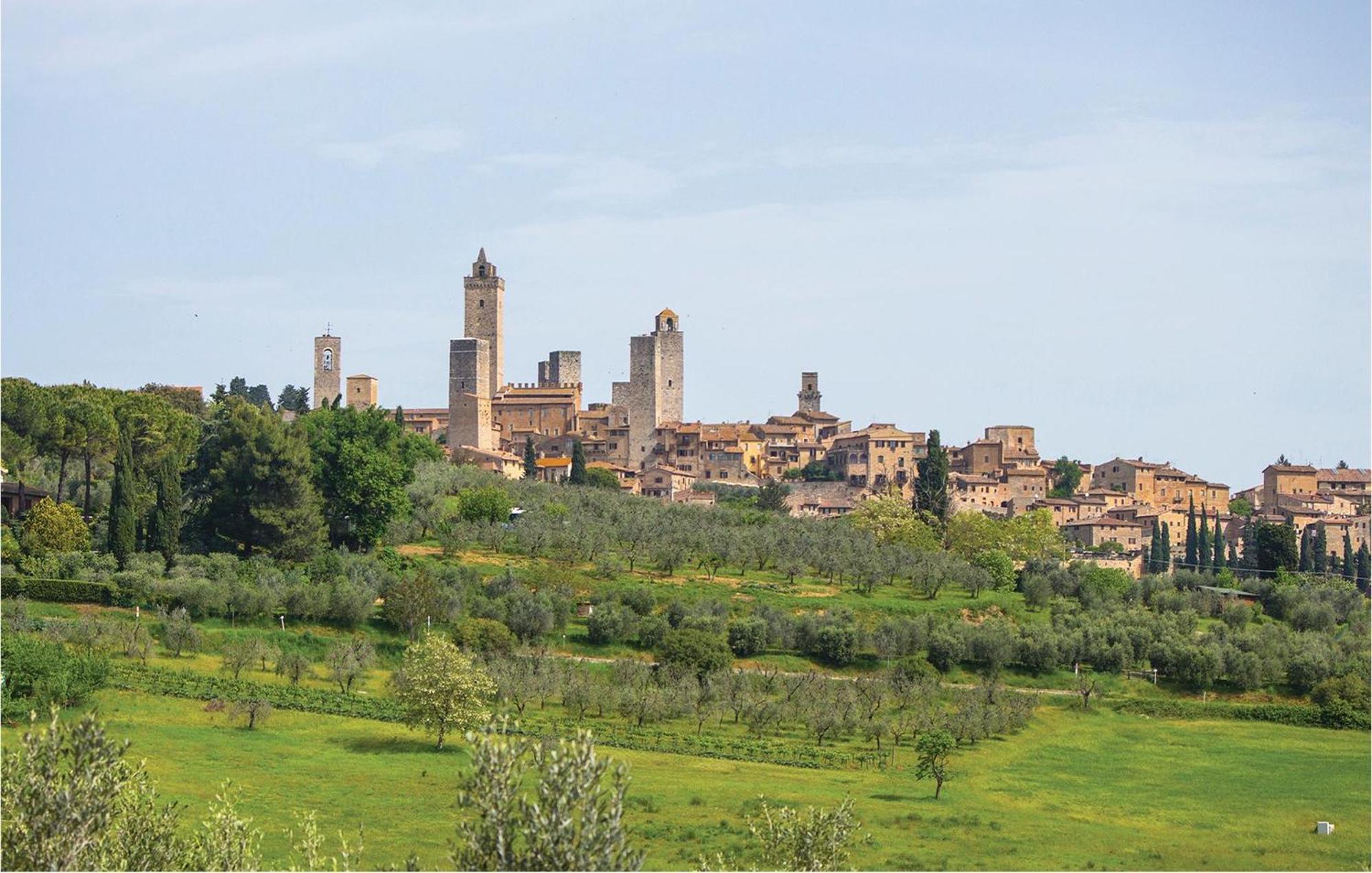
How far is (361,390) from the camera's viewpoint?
4943 inches

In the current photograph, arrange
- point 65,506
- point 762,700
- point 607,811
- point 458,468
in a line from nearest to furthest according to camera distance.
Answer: point 607,811 < point 762,700 < point 65,506 < point 458,468

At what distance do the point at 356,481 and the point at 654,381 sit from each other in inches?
2467

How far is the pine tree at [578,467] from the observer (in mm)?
99938

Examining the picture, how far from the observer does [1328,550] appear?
4131 inches

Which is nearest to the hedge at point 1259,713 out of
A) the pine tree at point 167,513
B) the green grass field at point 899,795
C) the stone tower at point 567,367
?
the green grass field at point 899,795

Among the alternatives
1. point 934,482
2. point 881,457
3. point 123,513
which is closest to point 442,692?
point 123,513

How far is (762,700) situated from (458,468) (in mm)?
41093

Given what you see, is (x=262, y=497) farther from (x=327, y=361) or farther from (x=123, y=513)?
(x=327, y=361)

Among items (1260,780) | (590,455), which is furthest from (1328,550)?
(1260,780)

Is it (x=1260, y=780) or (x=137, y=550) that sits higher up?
(x=137, y=550)

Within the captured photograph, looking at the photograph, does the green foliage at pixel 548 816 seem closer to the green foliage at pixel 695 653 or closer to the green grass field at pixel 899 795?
the green grass field at pixel 899 795

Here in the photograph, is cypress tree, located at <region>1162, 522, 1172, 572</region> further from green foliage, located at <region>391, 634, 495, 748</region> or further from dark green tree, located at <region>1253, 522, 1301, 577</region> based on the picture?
green foliage, located at <region>391, 634, 495, 748</region>

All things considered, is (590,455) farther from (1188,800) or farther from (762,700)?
(1188,800)

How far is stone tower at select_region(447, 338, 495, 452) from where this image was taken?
116 m
